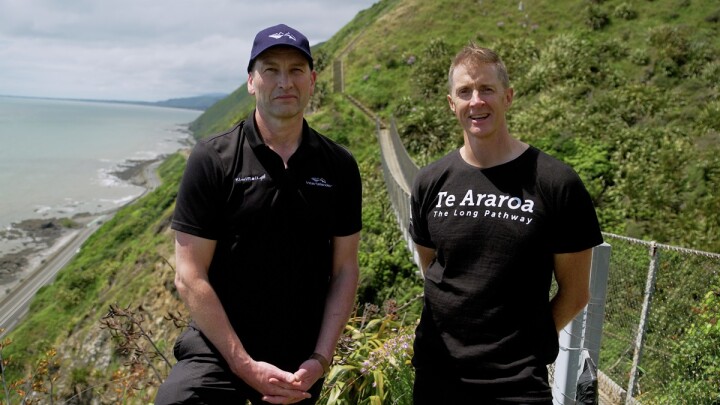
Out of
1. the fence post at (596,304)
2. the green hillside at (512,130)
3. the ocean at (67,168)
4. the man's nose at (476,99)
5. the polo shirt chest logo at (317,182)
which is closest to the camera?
the man's nose at (476,99)

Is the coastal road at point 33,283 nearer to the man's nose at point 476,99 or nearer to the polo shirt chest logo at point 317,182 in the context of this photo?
the polo shirt chest logo at point 317,182

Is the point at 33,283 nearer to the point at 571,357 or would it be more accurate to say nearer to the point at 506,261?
the point at 571,357

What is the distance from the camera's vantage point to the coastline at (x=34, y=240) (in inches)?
1957

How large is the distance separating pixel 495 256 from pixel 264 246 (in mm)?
939

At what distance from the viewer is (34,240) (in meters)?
59.2

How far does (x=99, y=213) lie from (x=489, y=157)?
76925 millimetres

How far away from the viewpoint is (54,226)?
210ft

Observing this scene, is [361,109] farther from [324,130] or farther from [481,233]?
[481,233]

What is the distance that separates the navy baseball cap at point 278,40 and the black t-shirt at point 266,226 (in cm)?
29

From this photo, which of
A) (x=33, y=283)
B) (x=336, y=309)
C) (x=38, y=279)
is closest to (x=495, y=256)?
(x=336, y=309)

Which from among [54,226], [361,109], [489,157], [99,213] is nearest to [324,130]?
[361,109]

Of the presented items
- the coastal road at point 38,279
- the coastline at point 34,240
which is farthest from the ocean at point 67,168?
the coastal road at point 38,279

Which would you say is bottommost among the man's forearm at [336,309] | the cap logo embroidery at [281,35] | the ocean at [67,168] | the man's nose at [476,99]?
the ocean at [67,168]

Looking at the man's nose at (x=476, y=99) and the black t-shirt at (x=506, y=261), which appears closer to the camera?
the black t-shirt at (x=506, y=261)
